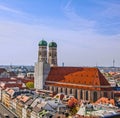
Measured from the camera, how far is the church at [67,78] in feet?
387

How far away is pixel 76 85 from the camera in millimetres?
125625

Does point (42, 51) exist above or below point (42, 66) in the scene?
above

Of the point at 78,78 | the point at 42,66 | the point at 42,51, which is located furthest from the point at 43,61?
the point at 78,78

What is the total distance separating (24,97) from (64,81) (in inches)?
918

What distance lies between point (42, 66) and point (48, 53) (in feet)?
25.3

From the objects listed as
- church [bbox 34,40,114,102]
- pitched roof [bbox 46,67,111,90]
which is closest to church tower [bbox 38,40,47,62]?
church [bbox 34,40,114,102]

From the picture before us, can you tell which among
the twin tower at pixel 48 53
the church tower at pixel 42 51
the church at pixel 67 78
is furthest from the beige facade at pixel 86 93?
the twin tower at pixel 48 53

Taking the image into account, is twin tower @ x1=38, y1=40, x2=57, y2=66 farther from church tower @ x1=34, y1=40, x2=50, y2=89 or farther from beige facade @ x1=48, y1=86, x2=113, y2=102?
beige facade @ x1=48, y1=86, x2=113, y2=102

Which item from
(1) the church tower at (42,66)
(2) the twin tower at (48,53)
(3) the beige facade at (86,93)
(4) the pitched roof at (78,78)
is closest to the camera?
(3) the beige facade at (86,93)

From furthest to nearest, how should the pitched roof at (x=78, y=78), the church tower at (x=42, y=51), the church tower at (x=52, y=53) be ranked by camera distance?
the church tower at (x=52, y=53), the church tower at (x=42, y=51), the pitched roof at (x=78, y=78)

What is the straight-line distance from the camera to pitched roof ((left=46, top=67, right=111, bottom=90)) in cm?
11831

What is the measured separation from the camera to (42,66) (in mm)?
138625

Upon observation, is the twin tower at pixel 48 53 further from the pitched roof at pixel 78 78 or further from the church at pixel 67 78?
the pitched roof at pixel 78 78

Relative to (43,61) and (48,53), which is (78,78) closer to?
(43,61)
